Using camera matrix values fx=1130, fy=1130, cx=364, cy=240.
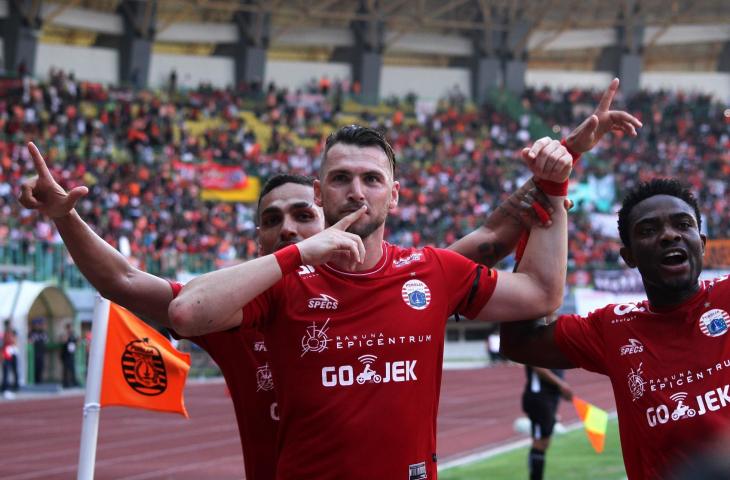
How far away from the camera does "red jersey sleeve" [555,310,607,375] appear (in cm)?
423

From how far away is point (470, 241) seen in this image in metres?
4.35

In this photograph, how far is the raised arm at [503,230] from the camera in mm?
4156

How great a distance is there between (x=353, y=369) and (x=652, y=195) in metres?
1.32

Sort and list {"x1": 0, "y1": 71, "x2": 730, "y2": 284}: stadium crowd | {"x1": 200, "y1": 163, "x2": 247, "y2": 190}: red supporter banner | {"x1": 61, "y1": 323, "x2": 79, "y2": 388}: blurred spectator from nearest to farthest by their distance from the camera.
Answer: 1. {"x1": 61, "y1": 323, "x2": 79, "y2": 388}: blurred spectator
2. {"x1": 0, "y1": 71, "x2": 730, "y2": 284}: stadium crowd
3. {"x1": 200, "y1": 163, "x2": 247, "y2": 190}: red supporter banner

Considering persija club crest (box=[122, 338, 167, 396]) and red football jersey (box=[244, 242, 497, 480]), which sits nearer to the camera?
red football jersey (box=[244, 242, 497, 480])

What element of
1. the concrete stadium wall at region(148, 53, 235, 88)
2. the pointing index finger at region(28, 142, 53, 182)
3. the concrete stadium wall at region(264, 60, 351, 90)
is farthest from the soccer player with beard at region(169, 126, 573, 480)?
the concrete stadium wall at region(264, 60, 351, 90)

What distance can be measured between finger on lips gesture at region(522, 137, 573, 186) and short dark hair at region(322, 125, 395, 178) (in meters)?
0.48

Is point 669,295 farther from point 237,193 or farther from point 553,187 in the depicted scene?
point 237,193

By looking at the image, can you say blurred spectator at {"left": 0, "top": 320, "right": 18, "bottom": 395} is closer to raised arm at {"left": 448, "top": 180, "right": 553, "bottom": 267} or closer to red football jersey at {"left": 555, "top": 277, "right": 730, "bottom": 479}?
raised arm at {"left": 448, "top": 180, "right": 553, "bottom": 267}

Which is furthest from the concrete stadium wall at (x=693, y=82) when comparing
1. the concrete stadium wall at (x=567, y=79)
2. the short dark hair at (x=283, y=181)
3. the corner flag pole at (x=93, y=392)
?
the short dark hair at (x=283, y=181)

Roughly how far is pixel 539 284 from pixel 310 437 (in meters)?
0.99

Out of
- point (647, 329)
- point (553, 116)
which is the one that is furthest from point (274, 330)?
point (553, 116)

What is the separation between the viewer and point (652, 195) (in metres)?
4.16

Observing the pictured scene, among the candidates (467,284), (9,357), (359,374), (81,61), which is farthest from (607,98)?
(81,61)
